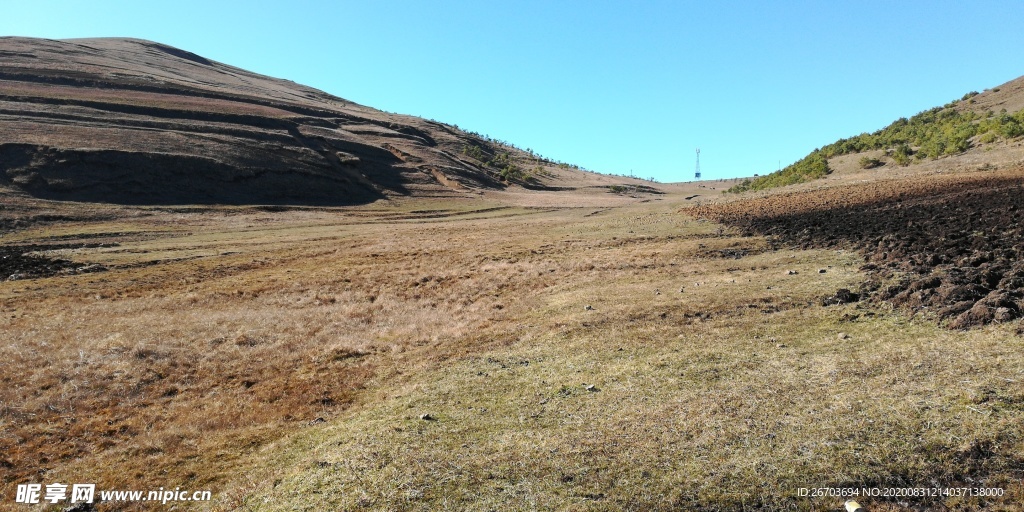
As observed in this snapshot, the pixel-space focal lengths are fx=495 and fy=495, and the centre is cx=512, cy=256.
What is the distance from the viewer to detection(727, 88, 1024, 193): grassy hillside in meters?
50.7

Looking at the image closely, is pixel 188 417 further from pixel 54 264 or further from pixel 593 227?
pixel 593 227

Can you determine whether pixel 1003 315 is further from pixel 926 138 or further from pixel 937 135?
pixel 926 138

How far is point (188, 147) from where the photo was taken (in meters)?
90.1

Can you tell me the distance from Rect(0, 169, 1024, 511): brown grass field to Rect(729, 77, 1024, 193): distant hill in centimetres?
4252

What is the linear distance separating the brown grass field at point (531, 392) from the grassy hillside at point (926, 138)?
42401 mm

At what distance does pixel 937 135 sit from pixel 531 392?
69010mm

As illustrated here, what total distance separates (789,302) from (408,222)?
5949 centimetres

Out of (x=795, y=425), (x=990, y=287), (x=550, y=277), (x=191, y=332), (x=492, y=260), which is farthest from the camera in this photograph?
(x=492, y=260)

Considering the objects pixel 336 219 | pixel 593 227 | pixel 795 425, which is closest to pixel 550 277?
pixel 795 425

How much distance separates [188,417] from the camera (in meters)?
12.6

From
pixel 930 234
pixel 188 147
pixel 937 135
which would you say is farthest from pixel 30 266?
pixel 937 135

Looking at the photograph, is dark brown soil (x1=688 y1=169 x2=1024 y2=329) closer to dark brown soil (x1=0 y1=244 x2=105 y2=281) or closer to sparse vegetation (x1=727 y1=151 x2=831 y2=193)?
sparse vegetation (x1=727 y1=151 x2=831 y2=193)

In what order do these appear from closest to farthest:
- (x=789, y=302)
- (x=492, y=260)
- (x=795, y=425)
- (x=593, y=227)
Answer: (x=795, y=425) < (x=789, y=302) < (x=492, y=260) < (x=593, y=227)

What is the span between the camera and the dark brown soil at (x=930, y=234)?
37.7ft
